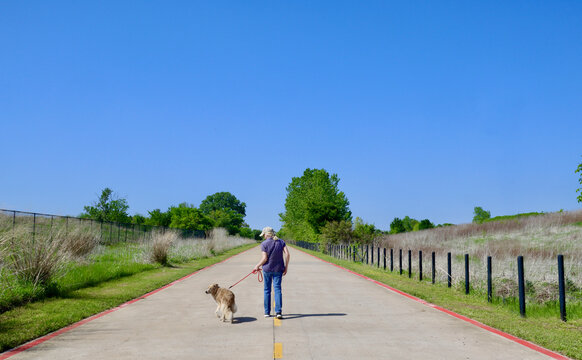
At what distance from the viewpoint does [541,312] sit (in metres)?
12.1

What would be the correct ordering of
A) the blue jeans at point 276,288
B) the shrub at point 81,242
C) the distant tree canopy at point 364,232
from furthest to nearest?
1. the distant tree canopy at point 364,232
2. the shrub at point 81,242
3. the blue jeans at point 276,288

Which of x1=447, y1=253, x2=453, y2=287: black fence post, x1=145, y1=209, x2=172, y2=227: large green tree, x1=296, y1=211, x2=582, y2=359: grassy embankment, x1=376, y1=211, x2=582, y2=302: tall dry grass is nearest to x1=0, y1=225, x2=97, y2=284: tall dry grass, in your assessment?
x1=296, y1=211, x2=582, y2=359: grassy embankment

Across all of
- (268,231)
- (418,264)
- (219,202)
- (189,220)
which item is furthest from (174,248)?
(219,202)

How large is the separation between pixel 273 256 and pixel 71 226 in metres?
16.7

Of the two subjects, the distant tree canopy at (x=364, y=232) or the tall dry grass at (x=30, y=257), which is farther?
the distant tree canopy at (x=364, y=232)

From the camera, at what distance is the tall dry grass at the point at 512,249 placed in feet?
51.4

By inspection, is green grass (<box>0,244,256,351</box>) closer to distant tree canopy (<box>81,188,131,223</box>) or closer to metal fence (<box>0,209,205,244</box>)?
metal fence (<box>0,209,205,244</box>)

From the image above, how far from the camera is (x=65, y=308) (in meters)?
11.2

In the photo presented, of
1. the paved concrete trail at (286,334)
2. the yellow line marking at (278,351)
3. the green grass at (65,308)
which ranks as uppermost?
the yellow line marking at (278,351)

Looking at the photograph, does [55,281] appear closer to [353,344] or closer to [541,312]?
[353,344]

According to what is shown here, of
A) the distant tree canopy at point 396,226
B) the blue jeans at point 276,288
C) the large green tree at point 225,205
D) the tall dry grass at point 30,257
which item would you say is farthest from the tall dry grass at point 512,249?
the large green tree at point 225,205

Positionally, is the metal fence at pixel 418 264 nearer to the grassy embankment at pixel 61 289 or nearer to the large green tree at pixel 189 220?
the grassy embankment at pixel 61 289

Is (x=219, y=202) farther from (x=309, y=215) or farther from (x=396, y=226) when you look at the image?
(x=309, y=215)

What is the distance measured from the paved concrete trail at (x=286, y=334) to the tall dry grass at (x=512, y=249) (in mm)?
5163
